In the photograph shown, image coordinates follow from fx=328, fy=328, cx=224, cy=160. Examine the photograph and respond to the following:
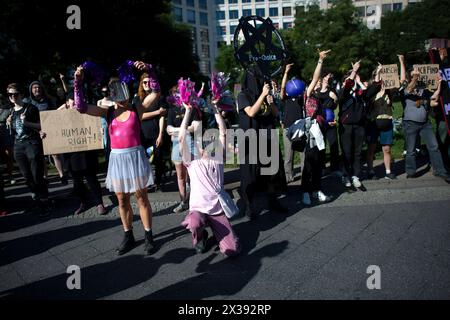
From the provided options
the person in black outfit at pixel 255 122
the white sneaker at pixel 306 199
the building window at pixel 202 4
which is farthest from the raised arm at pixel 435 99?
the building window at pixel 202 4

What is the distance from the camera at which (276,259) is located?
3.70 metres

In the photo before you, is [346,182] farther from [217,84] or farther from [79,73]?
[79,73]

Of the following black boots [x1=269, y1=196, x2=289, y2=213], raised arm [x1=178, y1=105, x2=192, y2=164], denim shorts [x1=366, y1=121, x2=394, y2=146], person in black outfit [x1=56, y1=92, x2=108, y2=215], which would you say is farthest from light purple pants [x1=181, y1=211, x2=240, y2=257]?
denim shorts [x1=366, y1=121, x2=394, y2=146]

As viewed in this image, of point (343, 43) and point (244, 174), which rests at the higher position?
point (343, 43)

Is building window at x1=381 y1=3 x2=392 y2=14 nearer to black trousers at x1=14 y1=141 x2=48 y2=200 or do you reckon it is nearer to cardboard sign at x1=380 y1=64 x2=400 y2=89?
cardboard sign at x1=380 y1=64 x2=400 y2=89

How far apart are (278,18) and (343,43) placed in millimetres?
42339

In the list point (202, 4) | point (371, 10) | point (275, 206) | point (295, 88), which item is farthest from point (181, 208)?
point (202, 4)

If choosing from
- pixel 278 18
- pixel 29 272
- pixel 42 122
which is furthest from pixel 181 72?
pixel 278 18

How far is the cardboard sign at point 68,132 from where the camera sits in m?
5.29

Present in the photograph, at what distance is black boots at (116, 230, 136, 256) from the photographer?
407cm

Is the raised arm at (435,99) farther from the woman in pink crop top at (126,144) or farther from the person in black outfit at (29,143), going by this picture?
→ the person in black outfit at (29,143)

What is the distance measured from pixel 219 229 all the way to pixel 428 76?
5.55m

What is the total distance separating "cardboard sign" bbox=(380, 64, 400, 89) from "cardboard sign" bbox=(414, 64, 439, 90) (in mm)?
428
